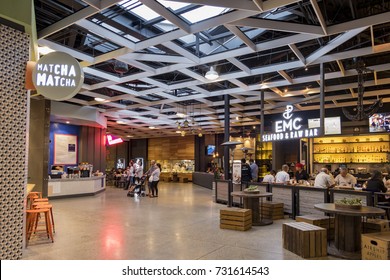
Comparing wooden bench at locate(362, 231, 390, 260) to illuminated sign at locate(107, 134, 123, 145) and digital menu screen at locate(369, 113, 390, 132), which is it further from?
illuminated sign at locate(107, 134, 123, 145)

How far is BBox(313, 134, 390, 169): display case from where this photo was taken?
11258 millimetres

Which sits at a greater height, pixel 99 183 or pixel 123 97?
pixel 123 97

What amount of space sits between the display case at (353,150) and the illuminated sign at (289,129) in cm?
501

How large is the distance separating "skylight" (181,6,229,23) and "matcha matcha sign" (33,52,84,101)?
2495 millimetres

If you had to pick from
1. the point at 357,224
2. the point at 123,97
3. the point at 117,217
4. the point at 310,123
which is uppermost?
the point at 123,97

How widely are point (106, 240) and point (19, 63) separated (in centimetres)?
345

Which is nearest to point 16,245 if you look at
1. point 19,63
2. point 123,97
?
point 19,63

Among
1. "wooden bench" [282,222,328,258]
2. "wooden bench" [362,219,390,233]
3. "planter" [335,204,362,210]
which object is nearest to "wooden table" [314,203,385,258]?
"planter" [335,204,362,210]

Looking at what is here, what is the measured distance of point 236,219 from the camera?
648 centimetres

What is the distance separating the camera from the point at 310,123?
10.5 m

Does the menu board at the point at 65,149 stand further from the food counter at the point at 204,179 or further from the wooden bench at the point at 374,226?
the wooden bench at the point at 374,226

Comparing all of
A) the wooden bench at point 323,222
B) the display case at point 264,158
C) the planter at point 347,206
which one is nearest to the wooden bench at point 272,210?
the wooden bench at point 323,222

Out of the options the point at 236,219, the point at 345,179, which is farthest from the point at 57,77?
the point at 345,179

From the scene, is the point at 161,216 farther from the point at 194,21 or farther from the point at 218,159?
the point at 218,159
